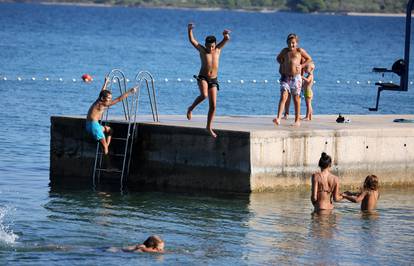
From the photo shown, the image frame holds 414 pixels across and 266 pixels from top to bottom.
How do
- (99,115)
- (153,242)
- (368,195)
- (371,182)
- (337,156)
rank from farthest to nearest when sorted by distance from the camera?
(337,156), (99,115), (368,195), (371,182), (153,242)

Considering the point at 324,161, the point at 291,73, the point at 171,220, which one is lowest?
the point at 171,220

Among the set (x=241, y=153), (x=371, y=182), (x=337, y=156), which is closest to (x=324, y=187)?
(x=371, y=182)

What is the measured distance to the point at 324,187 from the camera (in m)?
20.8

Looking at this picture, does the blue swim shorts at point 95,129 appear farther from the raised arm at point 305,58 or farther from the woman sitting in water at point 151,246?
the woman sitting in water at point 151,246

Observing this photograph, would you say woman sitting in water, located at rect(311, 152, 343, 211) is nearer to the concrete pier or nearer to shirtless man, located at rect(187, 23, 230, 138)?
the concrete pier

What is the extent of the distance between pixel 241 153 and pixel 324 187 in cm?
178

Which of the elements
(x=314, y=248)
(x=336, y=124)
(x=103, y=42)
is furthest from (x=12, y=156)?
(x=103, y=42)

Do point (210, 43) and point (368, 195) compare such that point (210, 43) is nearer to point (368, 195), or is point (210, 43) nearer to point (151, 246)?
point (368, 195)

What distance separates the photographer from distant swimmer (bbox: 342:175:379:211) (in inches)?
842

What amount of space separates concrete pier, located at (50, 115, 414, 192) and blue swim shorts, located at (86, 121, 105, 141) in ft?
2.73

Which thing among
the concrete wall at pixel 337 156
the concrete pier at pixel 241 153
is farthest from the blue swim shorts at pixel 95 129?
the concrete wall at pixel 337 156

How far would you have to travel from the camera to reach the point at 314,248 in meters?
18.7

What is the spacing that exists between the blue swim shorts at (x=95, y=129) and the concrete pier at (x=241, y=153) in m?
0.83

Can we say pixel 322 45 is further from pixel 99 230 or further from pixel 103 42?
pixel 99 230
